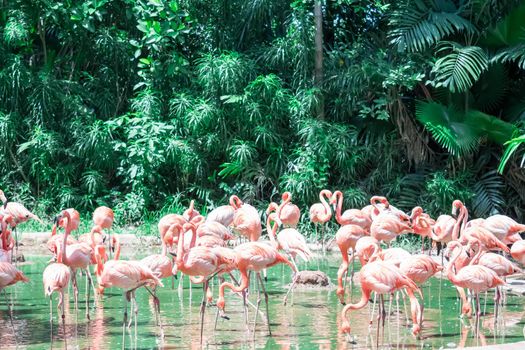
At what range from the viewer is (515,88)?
42.5ft

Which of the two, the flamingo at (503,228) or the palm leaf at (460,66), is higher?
the palm leaf at (460,66)

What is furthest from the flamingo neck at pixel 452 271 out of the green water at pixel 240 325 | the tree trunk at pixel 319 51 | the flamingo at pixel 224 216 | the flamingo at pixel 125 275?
the tree trunk at pixel 319 51

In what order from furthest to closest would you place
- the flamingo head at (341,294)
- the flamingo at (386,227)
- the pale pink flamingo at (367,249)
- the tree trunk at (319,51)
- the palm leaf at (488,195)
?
the tree trunk at (319,51) < the palm leaf at (488,195) < the flamingo at (386,227) < the flamingo head at (341,294) < the pale pink flamingo at (367,249)

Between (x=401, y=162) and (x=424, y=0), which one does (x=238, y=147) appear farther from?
(x=424, y=0)

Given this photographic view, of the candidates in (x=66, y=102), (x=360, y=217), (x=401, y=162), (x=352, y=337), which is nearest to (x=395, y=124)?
(x=401, y=162)

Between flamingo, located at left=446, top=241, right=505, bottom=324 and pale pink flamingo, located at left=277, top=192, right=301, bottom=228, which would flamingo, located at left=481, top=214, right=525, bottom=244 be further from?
pale pink flamingo, located at left=277, top=192, right=301, bottom=228

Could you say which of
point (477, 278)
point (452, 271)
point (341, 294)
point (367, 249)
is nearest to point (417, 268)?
point (452, 271)

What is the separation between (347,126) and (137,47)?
352 cm

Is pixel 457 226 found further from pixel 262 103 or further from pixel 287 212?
pixel 262 103

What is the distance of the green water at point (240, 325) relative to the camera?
6.36 meters

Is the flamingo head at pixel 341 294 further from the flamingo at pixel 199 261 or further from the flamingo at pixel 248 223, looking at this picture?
the flamingo at pixel 199 261

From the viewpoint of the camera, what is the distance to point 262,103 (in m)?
12.9

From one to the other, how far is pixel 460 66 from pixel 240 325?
5.91 meters

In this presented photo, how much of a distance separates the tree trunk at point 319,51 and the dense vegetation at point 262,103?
0.02m
